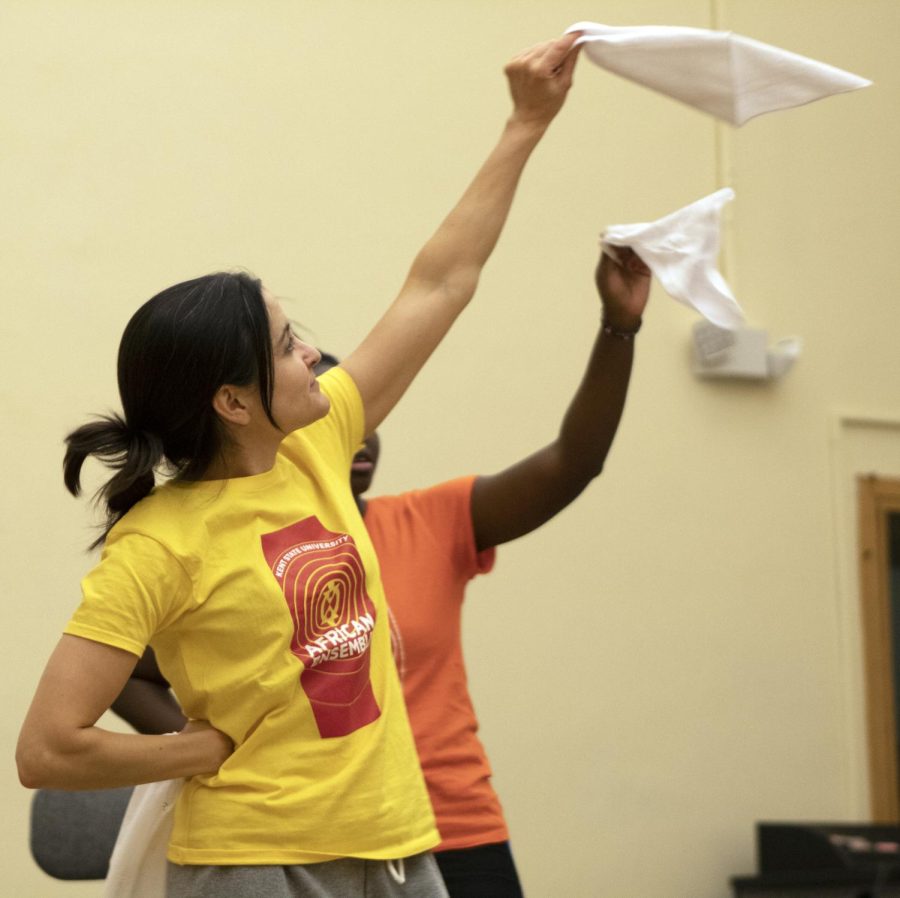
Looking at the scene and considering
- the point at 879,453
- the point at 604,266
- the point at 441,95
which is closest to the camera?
the point at 604,266

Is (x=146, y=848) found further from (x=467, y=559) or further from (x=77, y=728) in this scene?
(x=467, y=559)

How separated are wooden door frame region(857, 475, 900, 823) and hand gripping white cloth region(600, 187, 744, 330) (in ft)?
10.4

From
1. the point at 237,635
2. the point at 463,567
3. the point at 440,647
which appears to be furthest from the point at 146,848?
the point at 463,567

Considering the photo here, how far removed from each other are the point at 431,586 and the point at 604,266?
553mm

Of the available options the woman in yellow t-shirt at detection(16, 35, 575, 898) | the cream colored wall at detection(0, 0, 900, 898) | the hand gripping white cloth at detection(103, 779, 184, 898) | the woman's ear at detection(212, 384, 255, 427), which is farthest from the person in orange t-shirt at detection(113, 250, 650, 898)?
the cream colored wall at detection(0, 0, 900, 898)

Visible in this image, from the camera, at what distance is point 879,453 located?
494cm

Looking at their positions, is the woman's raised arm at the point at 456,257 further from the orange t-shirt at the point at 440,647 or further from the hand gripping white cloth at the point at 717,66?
the orange t-shirt at the point at 440,647

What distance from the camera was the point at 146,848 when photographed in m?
1.54

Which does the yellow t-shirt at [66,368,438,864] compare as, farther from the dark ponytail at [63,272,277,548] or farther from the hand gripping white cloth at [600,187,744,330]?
the hand gripping white cloth at [600,187,744,330]

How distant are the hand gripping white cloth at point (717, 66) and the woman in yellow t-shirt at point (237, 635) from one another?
0.68 meters

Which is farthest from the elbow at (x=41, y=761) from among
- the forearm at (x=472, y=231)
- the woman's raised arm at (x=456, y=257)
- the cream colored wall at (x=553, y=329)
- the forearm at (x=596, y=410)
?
the cream colored wall at (x=553, y=329)

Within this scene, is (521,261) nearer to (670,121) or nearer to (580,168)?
(580,168)

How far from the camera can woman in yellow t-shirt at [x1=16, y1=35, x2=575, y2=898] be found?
139cm

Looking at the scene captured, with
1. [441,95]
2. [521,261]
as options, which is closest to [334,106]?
[441,95]
